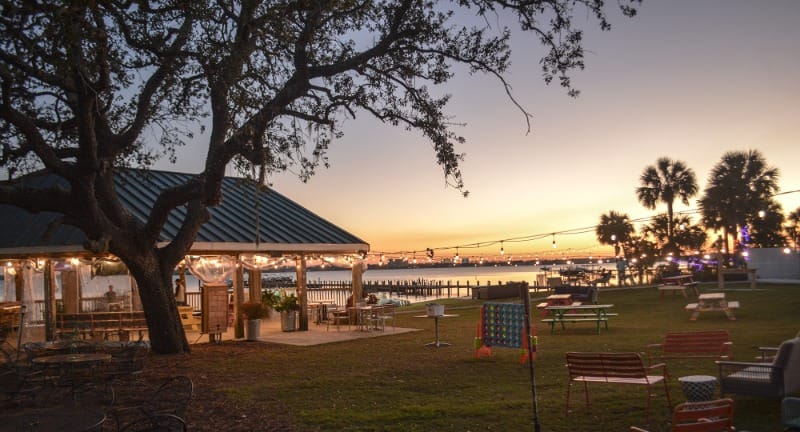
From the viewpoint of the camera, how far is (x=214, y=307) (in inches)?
670

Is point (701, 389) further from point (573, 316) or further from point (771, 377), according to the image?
point (573, 316)

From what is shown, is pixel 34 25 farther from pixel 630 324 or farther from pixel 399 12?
pixel 630 324

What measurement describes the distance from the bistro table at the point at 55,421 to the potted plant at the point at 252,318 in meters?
11.6

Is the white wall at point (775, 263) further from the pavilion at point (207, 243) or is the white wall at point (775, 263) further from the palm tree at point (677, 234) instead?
the pavilion at point (207, 243)

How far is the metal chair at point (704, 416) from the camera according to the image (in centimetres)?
530

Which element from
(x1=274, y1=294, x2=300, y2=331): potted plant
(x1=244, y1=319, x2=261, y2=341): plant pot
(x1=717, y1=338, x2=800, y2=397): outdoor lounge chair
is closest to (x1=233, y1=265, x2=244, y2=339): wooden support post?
(x1=244, y1=319, x2=261, y2=341): plant pot

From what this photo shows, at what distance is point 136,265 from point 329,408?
7.33 metres

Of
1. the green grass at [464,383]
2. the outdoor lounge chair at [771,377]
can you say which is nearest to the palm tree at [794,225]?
the green grass at [464,383]

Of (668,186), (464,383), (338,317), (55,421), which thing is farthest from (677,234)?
(55,421)

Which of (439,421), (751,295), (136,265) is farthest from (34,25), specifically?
(751,295)

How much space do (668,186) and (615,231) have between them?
5112 millimetres

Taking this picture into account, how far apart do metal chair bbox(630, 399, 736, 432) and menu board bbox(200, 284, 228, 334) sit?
1335 centimetres

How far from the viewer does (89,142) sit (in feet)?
38.7

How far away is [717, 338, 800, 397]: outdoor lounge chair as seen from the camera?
7.11 m
